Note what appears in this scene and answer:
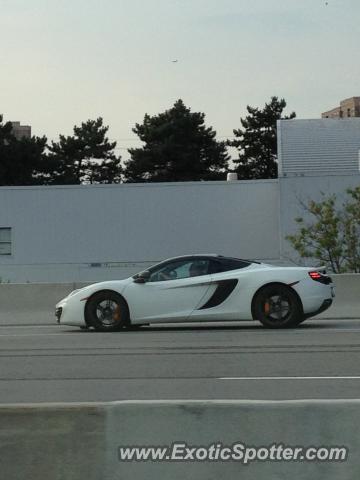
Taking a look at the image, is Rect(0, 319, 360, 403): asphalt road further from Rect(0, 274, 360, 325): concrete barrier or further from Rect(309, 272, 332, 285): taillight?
Rect(0, 274, 360, 325): concrete barrier

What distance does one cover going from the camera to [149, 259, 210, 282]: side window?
1631 centimetres

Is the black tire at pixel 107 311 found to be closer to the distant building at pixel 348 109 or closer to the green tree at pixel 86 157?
the green tree at pixel 86 157

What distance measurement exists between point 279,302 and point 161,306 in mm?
2051

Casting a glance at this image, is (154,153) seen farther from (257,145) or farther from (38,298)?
(38,298)

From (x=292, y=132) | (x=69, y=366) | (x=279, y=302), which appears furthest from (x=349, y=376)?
(x=292, y=132)

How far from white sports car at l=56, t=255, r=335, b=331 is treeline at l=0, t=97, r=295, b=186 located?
190 feet

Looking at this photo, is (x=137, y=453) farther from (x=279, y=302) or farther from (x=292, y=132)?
(x=292, y=132)

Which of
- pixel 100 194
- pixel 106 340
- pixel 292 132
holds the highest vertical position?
pixel 292 132

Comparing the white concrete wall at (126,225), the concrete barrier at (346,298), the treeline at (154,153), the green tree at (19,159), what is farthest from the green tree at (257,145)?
the concrete barrier at (346,298)

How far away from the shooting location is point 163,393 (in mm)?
9414

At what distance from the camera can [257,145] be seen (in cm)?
7969

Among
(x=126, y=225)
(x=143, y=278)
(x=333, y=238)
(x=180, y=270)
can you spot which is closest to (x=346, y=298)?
(x=180, y=270)

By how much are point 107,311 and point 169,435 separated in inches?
461

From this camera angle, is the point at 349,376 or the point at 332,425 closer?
the point at 332,425
